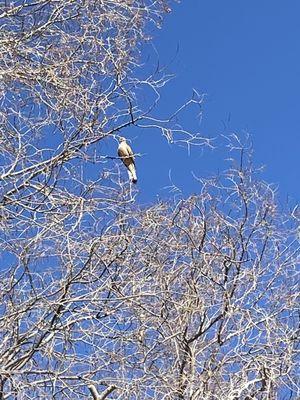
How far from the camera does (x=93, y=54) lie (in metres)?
4.05

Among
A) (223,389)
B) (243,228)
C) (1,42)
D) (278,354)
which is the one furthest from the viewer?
(243,228)

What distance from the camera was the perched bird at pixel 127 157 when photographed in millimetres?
3932

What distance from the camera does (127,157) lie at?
152 inches

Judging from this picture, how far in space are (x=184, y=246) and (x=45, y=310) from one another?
1.85 meters

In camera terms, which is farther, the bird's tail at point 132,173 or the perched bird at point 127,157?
the bird's tail at point 132,173

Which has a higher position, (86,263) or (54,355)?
(86,263)

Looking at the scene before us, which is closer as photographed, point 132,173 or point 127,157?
point 127,157

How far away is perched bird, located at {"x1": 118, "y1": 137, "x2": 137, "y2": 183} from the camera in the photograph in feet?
12.9

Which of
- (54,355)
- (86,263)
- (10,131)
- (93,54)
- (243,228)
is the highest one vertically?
(243,228)

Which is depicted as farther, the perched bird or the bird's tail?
the bird's tail

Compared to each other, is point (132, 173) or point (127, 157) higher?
point (132, 173)

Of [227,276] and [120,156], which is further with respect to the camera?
[227,276]

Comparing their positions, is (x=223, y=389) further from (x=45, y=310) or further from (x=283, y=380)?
(x=45, y=310)

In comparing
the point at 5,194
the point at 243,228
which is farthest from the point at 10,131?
the point at 243,228
